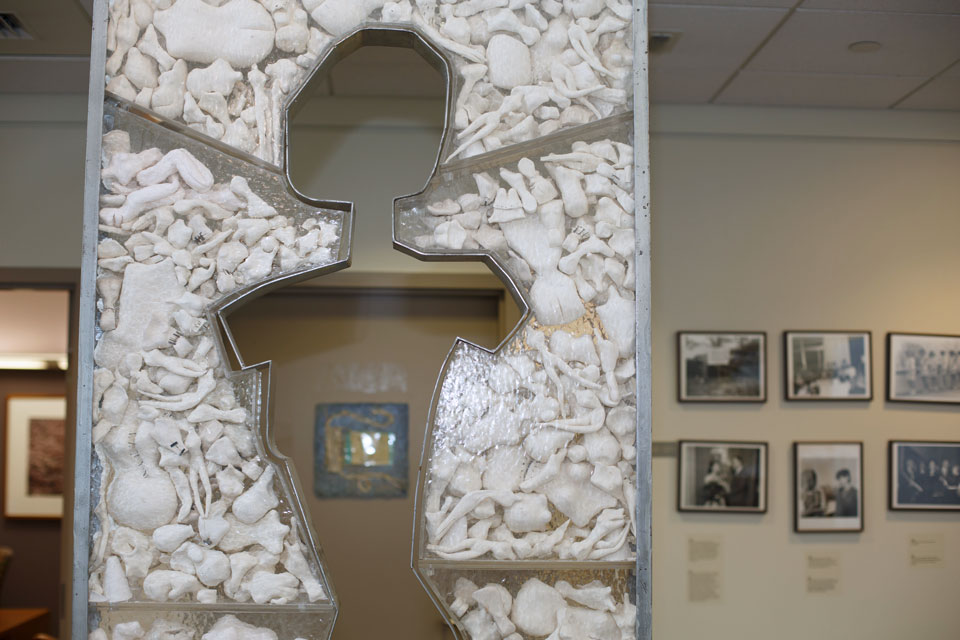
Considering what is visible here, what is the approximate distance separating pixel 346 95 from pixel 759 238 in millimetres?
1666

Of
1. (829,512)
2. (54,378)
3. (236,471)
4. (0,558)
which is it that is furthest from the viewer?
(54,378)

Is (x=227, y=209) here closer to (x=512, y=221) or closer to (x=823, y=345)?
(x=512, y=221)

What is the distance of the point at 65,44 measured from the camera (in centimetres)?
256

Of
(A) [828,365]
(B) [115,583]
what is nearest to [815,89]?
(A) [828,365]

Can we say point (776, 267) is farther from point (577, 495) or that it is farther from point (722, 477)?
point (577, 495)

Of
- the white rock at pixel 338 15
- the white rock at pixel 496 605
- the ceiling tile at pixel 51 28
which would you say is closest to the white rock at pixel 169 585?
the white rock at pixel 496 605

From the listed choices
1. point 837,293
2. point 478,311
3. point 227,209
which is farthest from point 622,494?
point 837,293

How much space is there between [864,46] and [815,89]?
337 millimetres

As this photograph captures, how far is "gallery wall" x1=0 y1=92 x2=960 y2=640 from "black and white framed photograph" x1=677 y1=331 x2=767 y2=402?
0.05 m

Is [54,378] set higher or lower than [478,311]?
lower

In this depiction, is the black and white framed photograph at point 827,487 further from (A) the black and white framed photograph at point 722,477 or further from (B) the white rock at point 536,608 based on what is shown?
(B) the white rock at point 536,608

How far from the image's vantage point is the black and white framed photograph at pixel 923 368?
9.86 feet

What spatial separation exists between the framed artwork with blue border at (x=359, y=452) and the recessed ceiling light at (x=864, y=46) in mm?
2018

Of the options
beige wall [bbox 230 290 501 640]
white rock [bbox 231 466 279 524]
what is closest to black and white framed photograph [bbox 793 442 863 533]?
beige wall [bbox 230 290 501 640]
